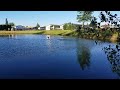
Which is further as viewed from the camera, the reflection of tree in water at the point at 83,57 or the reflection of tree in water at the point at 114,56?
the reflection of tree in water at the point at 83,57

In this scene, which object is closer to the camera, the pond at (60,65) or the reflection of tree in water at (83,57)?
the pond at (60,65)

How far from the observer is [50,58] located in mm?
16219

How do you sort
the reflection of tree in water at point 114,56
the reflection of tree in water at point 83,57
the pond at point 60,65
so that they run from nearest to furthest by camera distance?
the reflection of tree in water at point 114,56, the pond at point 60,65, the reflection of tree in water at point 83,57

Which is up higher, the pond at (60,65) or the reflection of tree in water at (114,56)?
the reflection of tree in water at (114,56)

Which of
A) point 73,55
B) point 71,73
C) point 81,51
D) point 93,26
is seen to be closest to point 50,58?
point 73,55

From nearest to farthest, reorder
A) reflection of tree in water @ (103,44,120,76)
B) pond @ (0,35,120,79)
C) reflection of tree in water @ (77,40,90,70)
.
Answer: reflection of tree in water @ (103,44,120,76)
pond @ (0,35,120,79)
reflection of tree in water @ (77,40,90,70)

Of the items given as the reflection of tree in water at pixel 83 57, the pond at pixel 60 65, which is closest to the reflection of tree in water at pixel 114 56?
the pond at pixel 60 65

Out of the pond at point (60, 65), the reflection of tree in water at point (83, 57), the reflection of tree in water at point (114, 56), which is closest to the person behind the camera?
the reflection of tree in water at point (114, 56)

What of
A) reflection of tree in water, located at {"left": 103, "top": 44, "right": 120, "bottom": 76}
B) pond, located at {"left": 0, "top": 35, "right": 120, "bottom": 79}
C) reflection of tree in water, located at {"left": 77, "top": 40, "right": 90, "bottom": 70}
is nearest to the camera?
reflection of tree in water, located at {"left": 103, "top": 44, "right": 120, "bottom": 76}

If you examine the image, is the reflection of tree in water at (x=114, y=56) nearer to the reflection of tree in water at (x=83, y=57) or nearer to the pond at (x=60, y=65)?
the pond at (x=60, y=65)

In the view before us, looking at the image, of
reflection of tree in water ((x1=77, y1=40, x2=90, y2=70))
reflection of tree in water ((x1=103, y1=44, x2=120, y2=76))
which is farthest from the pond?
reflection of tree in water ((x1=103, y1=44, x2=120, y2=76))

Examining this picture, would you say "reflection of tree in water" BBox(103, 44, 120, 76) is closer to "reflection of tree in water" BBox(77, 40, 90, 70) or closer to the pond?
the pond

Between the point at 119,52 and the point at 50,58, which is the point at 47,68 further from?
the point at 119,52
